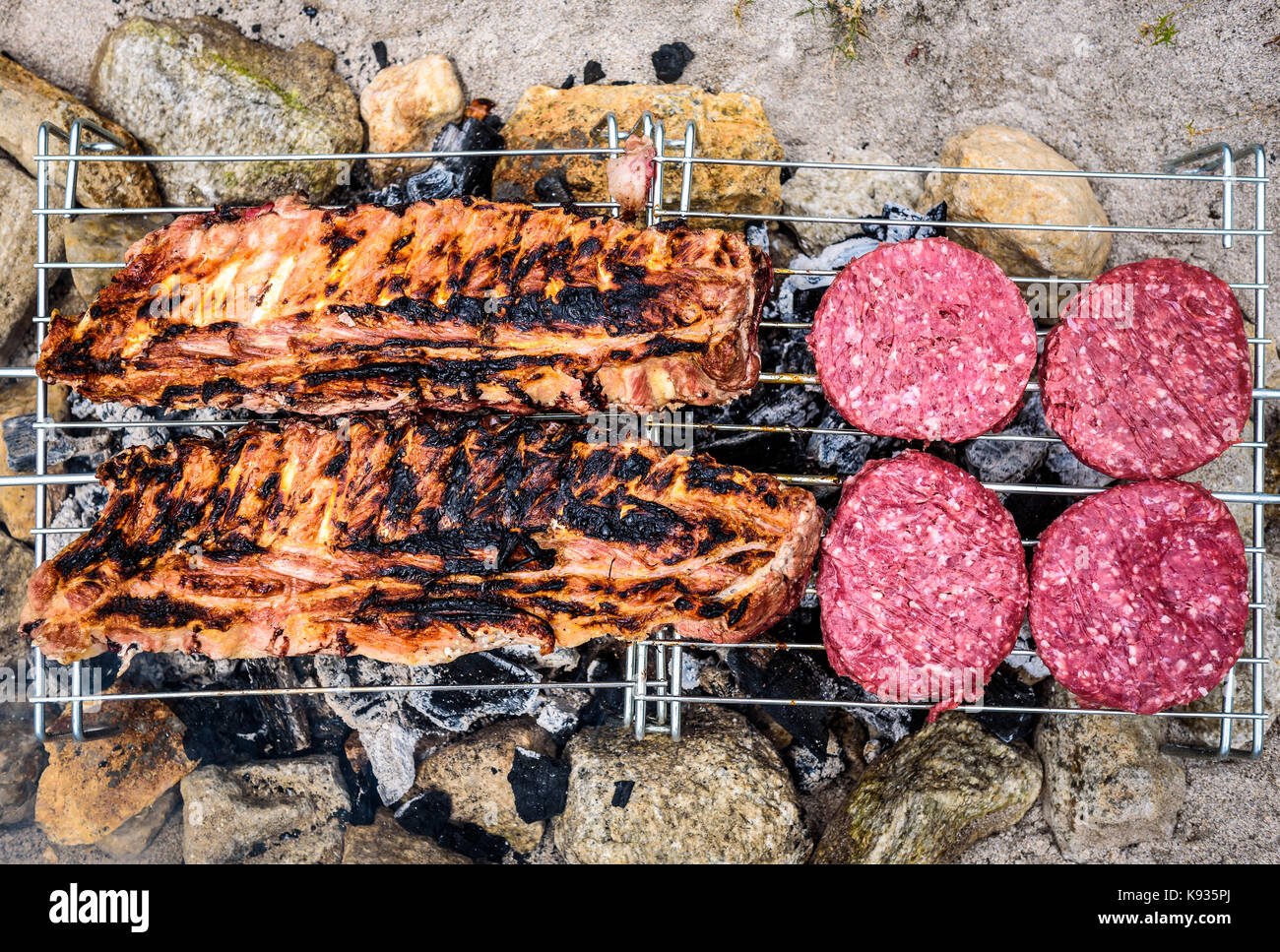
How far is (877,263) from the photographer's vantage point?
10.2ft

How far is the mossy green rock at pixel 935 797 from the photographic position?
11.7 ft

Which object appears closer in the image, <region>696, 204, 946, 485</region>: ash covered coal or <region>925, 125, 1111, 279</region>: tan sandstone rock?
<region>925, 125, 1111, 279</region>: tan sandstone rock

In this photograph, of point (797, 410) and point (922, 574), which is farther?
point (797, 410)

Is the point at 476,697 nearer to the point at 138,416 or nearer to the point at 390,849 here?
the point at 390,849

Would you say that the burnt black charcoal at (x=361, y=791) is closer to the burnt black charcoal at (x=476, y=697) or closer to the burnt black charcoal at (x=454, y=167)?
the burnt black charcoal at (x=476, y=697)

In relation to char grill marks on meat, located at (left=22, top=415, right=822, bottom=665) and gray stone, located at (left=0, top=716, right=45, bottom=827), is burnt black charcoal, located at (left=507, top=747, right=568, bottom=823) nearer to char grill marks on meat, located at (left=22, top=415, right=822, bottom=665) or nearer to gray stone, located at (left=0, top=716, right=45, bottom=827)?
char grill marks on meat, located at (left=22, top=415, right=822, bottom=665)

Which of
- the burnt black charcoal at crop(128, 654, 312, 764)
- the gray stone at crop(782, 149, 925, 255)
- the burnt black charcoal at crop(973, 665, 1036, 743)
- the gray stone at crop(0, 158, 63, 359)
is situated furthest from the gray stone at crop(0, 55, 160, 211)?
the burnt black charcoal at crop(973, 665, 1036, 743)

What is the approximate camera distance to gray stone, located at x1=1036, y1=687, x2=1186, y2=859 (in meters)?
3.61

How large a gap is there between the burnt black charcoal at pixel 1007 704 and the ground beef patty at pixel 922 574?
880mm

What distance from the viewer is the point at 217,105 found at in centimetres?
389

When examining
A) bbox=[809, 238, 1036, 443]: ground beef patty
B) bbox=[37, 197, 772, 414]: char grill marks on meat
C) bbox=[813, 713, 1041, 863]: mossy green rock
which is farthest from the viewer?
bbox=[813, 713, 1041, 863]: mossy green rock

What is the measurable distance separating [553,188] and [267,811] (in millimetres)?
3345

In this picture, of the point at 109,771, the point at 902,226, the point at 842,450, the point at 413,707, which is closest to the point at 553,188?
the point at 902,226

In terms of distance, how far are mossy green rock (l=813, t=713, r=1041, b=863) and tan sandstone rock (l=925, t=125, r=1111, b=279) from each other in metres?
2.20
